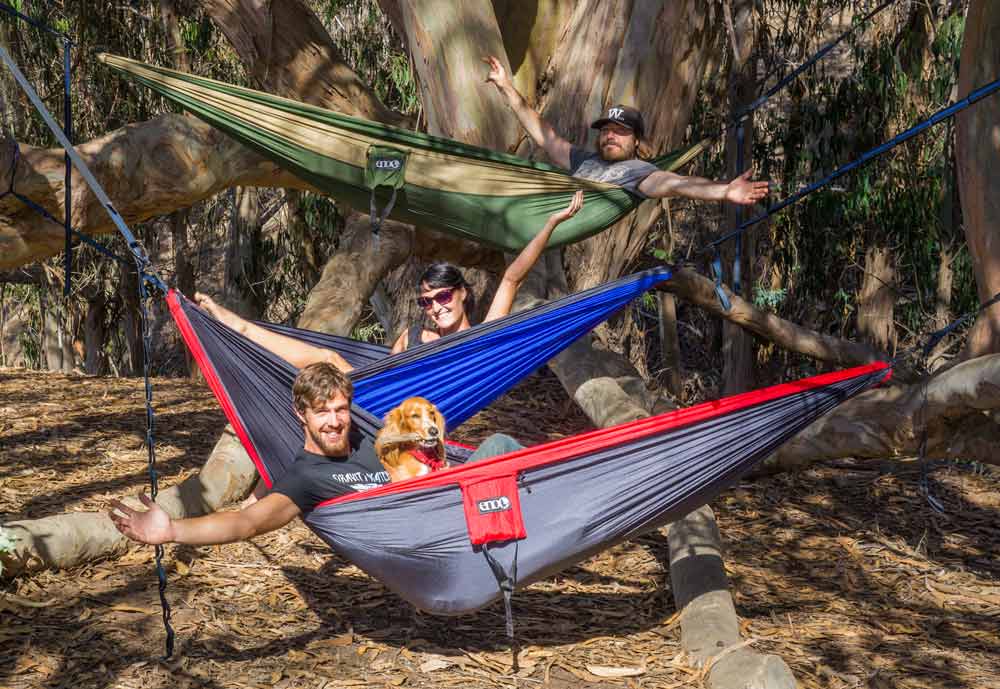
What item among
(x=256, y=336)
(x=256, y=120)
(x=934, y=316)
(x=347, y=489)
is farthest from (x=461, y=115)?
(x=934, y=316)

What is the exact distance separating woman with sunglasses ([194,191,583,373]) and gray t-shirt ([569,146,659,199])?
17 centimetres

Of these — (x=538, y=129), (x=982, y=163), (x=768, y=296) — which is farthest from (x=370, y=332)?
(x=982, y=163)

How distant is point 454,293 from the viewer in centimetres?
296

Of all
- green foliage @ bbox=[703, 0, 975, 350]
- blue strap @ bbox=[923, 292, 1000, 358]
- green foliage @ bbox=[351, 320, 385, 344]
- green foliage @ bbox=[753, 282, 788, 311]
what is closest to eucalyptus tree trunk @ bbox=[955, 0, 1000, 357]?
blue strap @ bbox=[923, 292, 1000, 358]

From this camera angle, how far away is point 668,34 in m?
4.39

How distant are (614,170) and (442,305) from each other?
0.71 meters

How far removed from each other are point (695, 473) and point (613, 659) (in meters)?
0.68

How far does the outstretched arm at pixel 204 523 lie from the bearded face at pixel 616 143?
5.22 feet

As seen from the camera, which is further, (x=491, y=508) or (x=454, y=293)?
(x=454, y=293)

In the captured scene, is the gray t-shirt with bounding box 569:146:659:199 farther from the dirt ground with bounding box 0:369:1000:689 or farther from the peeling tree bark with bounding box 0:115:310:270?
the peeling tree bark with bounding box 0:115:310:270

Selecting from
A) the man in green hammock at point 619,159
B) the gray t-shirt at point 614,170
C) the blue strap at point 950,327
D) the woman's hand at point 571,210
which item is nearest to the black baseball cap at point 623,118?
the man in green hammock at point 619,159

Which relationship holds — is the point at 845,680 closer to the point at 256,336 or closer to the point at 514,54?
the point at 256,336

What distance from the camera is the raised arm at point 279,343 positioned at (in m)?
A: 2.76

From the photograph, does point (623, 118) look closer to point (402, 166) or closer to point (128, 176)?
point (402, 166)
